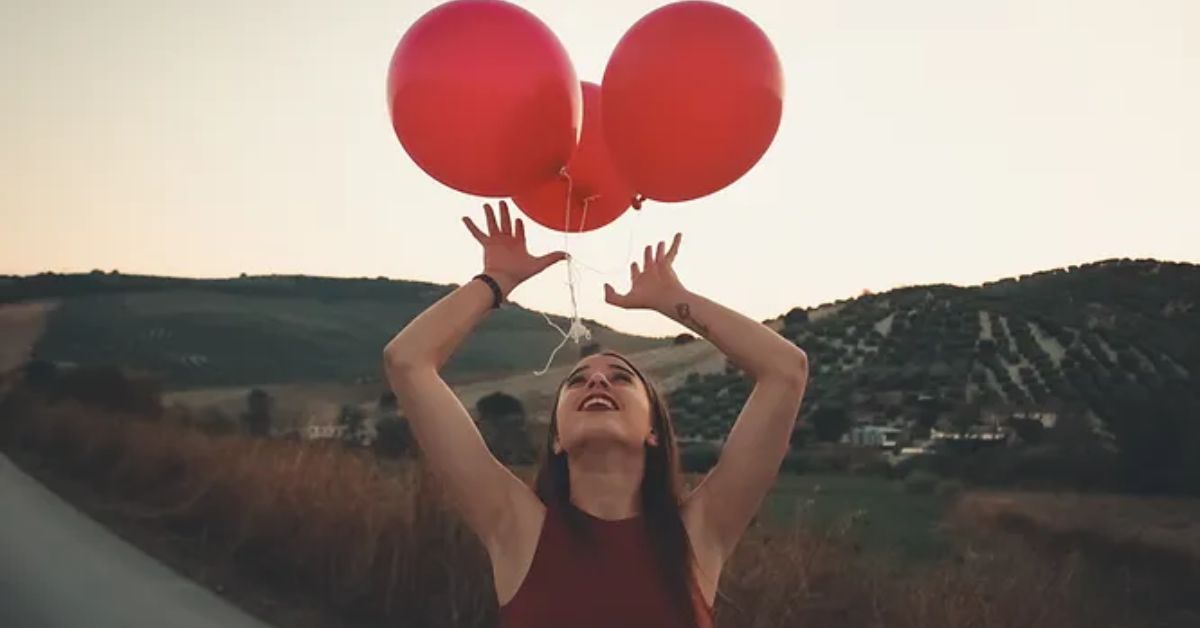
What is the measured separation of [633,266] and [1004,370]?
4948 cm

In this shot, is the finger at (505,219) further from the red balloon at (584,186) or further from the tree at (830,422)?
the tree at (830,422)

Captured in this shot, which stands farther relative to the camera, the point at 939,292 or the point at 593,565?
the point at 939,292

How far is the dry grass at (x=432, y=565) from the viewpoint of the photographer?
6773mm

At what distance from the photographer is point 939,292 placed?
5941 cm

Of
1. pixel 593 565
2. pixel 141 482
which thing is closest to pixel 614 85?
pixel 593 565

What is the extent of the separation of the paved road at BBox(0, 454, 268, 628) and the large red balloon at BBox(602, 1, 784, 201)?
5.48m

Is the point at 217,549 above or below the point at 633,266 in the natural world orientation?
below

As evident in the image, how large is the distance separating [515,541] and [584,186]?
1286mm

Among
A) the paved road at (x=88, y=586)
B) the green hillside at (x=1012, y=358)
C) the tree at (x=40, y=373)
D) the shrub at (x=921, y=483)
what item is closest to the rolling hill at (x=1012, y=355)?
the green hillside at (x=1012, y=358)

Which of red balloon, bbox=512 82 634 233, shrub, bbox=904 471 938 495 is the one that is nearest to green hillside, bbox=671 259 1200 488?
shrub, bbox=904 471 938 495

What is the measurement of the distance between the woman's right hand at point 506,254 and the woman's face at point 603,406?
0.28 m

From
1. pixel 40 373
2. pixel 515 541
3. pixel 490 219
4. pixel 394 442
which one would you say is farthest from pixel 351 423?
pixel 40 373

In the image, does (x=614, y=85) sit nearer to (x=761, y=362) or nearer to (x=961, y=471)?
(x=761, y=362)

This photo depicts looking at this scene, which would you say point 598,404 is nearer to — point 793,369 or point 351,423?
point 793,369
